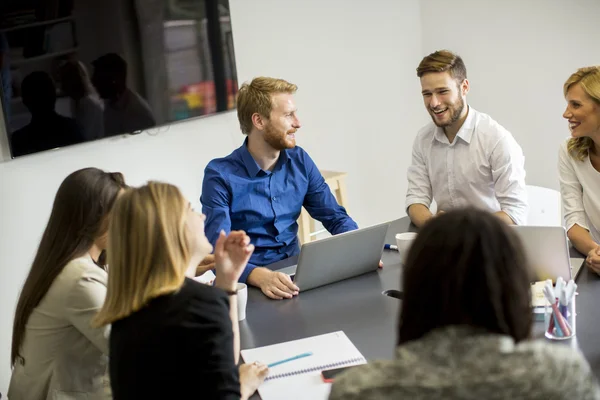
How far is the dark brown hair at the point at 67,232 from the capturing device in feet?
6.54

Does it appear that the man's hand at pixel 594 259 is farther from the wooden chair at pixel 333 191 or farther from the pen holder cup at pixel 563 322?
the wooden chair at pixel 333 191

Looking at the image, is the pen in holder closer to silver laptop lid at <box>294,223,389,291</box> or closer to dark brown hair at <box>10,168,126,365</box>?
silver laptop lid at <box>294,223,389,291</box>

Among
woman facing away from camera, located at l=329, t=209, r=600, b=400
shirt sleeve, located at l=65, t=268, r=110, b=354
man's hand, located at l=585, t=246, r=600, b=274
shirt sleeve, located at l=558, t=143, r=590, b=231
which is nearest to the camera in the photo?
woman facing away from camera, located at l=329, t=209, r=600, b=400

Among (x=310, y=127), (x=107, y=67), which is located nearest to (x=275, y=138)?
(x=107, y=67)

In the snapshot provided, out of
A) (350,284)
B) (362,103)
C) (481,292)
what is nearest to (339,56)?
(362,103)

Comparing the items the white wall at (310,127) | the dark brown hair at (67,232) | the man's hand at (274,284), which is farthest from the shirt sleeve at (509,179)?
the dark brown hair at (67,232)

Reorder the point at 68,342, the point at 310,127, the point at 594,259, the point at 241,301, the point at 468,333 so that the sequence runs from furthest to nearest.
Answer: the point at 310,127 → the point at 594,259 → the point at 241,301 → the point at 68,342 → the point at 468,333

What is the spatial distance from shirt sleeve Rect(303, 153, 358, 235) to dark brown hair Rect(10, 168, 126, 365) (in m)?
1.15

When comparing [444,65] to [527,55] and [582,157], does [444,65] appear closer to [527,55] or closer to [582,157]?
[582,157]

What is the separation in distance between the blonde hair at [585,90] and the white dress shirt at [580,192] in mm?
23

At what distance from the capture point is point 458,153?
3096mm

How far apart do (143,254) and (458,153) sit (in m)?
1.79

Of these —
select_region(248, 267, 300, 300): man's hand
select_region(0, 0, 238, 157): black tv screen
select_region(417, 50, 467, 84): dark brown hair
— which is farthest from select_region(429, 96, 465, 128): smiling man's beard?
select_region(0, 0, 238, 157): black tv screen

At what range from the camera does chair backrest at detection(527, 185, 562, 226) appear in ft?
10.2
